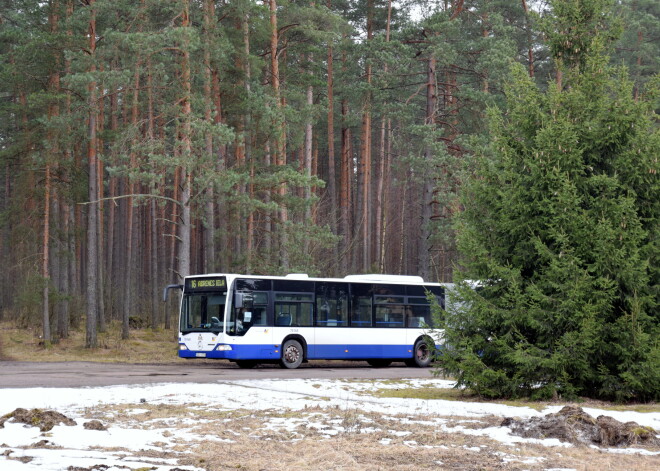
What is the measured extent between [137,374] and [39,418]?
34.9 ft

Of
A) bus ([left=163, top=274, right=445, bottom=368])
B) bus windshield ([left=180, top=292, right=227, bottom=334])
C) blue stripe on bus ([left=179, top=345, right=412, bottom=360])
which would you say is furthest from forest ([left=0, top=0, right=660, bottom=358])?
A: blue stripe on bus ([left=179, top=345, right=412, bottom=360])

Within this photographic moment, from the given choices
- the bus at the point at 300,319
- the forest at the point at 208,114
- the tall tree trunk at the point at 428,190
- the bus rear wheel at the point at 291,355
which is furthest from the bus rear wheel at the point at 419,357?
the tall tree trunk at the point at 428,190

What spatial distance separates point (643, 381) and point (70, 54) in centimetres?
2113

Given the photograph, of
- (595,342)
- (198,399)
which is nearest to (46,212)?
(198,399)

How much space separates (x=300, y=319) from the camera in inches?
993

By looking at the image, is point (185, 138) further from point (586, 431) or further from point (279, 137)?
point (586, 431)

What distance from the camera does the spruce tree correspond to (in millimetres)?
14656

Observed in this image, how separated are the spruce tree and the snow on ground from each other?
1.42 meters

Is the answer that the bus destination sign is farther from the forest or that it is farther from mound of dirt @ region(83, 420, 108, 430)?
mound of dirt @ region(83, 420, 108, 430)

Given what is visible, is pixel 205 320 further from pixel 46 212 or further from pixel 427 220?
pixel 427 220

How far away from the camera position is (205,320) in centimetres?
2419

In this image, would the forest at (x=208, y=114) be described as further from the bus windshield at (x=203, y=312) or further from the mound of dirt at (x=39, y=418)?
the mound of dirt at (x=39, y=418)

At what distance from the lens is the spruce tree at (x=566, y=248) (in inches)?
577

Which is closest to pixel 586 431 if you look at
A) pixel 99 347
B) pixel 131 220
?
pixel 99 347
